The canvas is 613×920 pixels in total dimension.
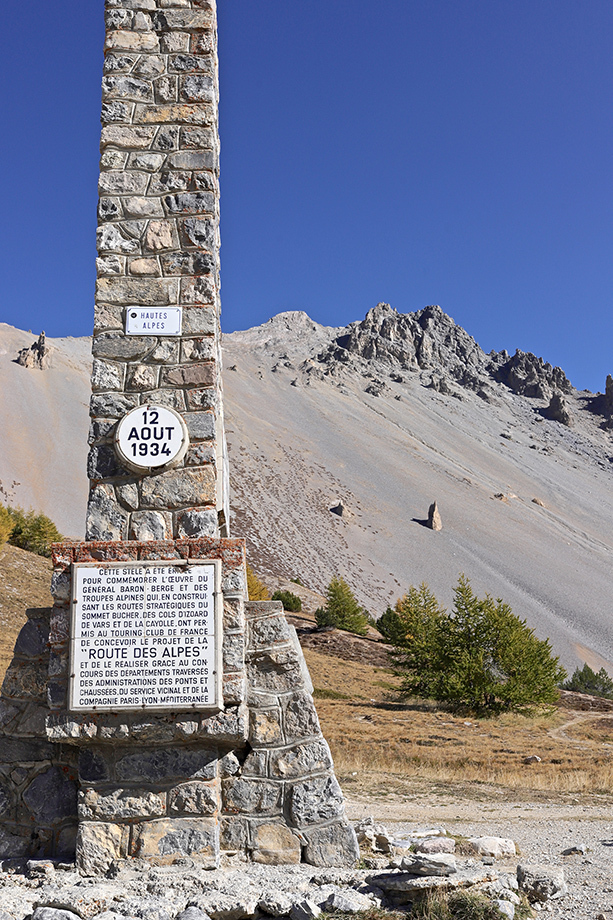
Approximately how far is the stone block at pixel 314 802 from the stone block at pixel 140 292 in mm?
3559

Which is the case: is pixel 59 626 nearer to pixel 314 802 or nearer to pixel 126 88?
pixel 314 802

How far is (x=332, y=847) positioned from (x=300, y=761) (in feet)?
1.89

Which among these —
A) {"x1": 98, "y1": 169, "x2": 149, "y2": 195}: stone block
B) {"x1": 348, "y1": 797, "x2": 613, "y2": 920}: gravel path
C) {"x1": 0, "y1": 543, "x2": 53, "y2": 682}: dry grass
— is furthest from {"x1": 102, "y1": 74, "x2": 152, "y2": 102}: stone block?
{"x1": 0, "y1": 543, "x2": 53, "y2": 682}: dry grass

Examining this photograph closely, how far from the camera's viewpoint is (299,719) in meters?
5.04

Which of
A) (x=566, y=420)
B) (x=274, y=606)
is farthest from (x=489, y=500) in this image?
(x=274, y=606)

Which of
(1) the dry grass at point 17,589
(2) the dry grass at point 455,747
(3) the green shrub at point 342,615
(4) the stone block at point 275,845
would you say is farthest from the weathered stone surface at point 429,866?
(3) the green shrub at point 342,615

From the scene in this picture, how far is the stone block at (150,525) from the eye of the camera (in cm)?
499

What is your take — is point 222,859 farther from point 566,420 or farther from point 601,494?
point 566,420

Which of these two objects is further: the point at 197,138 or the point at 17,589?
the point at 17,589

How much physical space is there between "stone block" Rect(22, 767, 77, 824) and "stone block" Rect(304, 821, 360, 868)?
5.23 feet

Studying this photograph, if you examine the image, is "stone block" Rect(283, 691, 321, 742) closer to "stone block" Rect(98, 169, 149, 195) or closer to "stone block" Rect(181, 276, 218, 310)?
"stone block" Rect(181, 276, 218, 310)

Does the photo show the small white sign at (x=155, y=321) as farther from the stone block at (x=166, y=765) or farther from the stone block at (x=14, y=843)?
the stone block at (x=14, y=843)

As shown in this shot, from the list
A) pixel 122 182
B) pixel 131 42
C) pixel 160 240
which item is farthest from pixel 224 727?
pixel 131 42

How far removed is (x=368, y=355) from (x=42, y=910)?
135m
